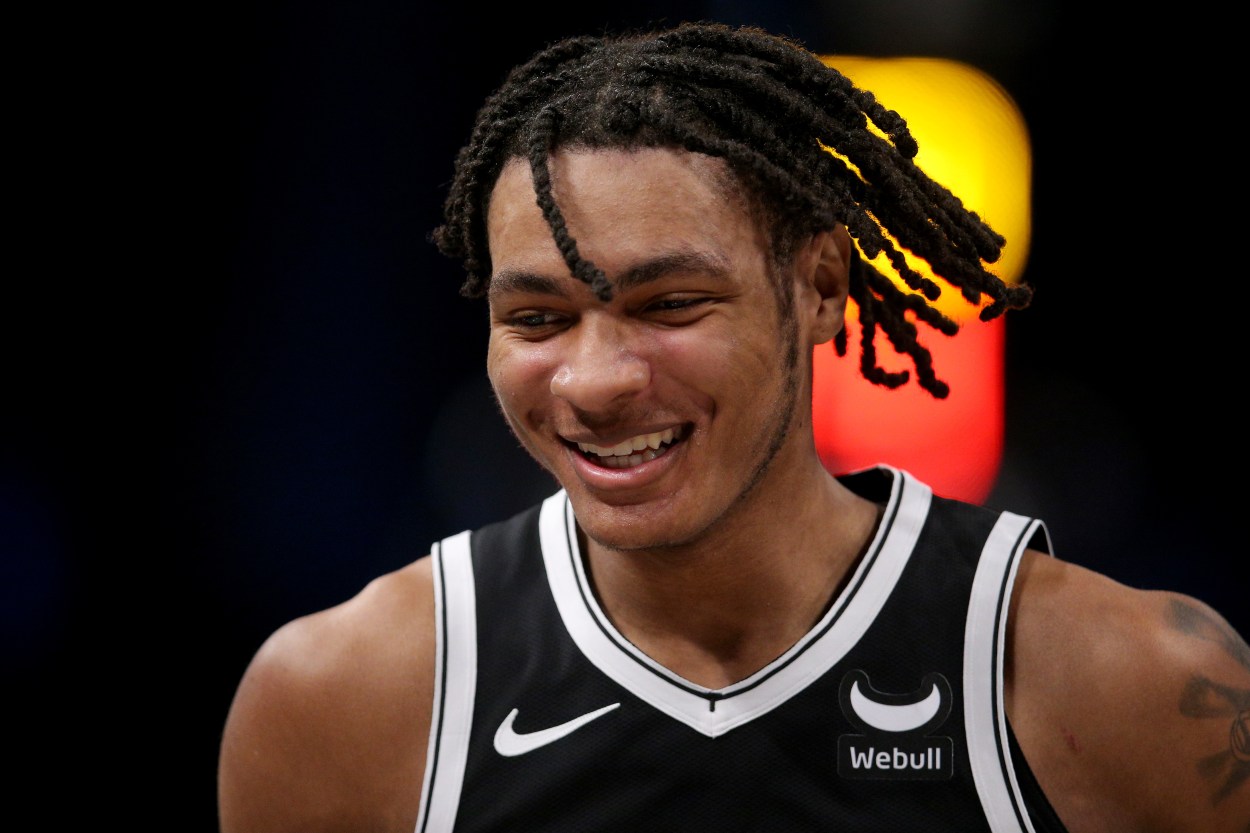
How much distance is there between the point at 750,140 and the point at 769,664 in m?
0.79

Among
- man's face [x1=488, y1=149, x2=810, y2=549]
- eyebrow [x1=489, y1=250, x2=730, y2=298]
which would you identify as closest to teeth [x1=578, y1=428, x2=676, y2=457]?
man's face [x1=488, y1=149, x2=810, y2=549]

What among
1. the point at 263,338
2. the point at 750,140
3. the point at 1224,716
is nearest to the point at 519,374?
the point at 750,140

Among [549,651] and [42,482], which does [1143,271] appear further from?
[42,482]

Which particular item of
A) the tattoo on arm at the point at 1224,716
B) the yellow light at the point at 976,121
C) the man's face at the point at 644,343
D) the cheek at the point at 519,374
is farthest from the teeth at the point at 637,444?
the yellow light at the point at 976,121

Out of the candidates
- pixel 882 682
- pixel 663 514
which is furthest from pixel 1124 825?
pixel 663 514

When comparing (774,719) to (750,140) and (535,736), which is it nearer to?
(535,736)

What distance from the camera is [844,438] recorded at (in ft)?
13.5

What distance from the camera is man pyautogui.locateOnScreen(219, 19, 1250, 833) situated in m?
1.70

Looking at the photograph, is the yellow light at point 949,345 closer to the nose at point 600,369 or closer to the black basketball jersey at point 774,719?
the black basketball jersey at point 774,719

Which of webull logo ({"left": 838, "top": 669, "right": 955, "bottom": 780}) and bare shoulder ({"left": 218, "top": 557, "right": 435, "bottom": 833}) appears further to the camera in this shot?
bare shoulder ({"left": 218, "top": 557, "right": 435, "bottom": 833})

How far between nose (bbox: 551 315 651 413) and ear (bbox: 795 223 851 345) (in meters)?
0.32

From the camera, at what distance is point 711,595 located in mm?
1919

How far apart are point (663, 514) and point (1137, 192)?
2.42 m

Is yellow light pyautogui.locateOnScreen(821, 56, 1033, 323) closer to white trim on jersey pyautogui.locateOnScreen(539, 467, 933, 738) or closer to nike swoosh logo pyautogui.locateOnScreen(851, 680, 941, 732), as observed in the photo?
white trim on jersey pyautogui.locateOnScreen(539, 467, 933, 738)
